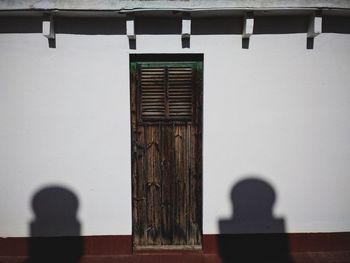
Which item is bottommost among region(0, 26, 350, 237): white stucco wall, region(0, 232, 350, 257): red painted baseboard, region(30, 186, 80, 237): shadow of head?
region(0, 232, 350, 257): red painted baseboard

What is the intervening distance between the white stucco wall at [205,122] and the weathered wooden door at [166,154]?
0.69 feet

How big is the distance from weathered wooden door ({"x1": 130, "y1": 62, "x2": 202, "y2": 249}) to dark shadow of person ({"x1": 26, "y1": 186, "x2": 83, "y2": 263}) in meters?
0.87

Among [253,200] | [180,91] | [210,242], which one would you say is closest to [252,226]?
[253,200]

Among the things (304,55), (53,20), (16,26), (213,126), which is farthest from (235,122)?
(16,26)

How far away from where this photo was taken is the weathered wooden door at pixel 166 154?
472cm

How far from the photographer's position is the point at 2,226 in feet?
15.3

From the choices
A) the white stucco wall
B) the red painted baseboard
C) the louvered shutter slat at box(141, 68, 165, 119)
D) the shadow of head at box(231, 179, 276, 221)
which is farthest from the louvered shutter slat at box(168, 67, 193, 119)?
the red painted baseboard

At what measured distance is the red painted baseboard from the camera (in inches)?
183

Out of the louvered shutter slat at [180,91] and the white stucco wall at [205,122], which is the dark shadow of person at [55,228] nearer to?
the white stucco wall at [205,122]

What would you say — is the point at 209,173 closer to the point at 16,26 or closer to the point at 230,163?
the point at 230,163

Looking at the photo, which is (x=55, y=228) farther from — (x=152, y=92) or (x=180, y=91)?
(x=180, y=91)

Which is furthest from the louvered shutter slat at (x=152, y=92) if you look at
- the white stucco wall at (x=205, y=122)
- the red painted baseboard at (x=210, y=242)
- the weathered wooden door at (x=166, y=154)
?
the red painted baseboard at (x=210, y=242)

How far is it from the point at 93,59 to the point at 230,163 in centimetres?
245

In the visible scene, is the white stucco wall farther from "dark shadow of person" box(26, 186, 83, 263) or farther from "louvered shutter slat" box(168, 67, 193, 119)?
"louvered shutter slat" box(168, 67, 193, 119)
